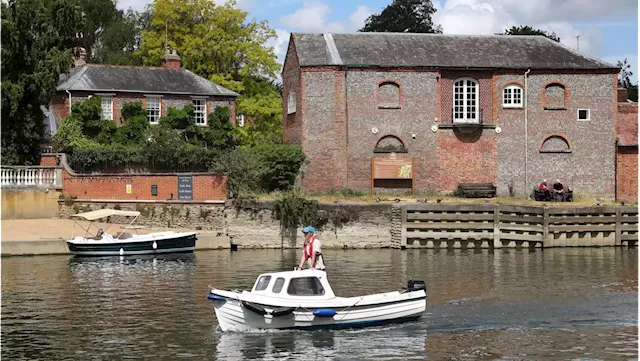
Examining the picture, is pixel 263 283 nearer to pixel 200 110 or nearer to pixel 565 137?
pixel 565 137

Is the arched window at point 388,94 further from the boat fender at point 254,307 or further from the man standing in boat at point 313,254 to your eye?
the boat fender at point 254,307

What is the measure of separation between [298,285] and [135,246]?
18639mm

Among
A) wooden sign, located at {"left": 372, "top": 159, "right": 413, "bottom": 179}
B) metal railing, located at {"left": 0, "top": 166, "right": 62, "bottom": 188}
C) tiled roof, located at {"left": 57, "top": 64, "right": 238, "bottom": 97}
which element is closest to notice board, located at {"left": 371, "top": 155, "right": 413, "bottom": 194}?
wooden sign, located at {"left": 372, "top": 159, "right": 413, "bottom": 179}

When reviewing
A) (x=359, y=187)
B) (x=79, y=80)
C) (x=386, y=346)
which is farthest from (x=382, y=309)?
(x=79, y=80)

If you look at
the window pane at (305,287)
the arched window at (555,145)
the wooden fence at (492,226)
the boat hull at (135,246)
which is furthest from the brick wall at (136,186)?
the window pane at (305,287)

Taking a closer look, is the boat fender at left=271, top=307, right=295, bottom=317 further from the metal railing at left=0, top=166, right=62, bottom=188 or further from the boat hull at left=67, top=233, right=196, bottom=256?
the metal railing at left=0, top=166, right=62, bottom=188

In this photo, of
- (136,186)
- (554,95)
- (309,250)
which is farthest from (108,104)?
(309,250)

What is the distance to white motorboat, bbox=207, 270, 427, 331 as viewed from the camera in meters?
26.2

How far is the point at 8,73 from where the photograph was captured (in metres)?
51.5

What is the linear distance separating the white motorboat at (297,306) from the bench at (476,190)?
27742 mm

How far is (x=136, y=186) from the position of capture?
164ft

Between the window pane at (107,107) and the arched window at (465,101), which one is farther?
the window pane at (107,107)

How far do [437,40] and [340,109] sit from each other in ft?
25.8

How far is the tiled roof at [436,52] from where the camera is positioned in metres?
54.7
